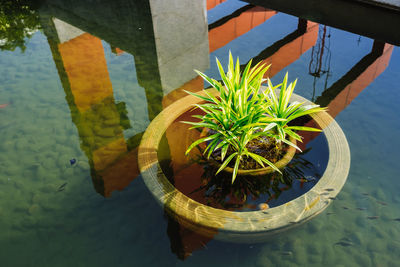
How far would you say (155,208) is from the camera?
227 cm

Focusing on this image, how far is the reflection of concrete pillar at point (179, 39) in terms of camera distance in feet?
11.5

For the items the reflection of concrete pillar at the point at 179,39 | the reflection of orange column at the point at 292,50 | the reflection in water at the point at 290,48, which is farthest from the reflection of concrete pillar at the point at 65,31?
the reflection of orange column at the point at 292,50

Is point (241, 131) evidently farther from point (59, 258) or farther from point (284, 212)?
point (59, 258)

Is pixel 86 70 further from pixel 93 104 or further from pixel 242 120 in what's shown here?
pixel 242 120

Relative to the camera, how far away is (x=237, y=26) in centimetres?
420

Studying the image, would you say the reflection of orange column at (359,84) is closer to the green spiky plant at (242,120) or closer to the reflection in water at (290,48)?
the reflection in water at (290,48)

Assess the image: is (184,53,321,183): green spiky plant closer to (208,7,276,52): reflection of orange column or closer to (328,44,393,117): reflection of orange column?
(328,44,393,117): reflection of orange column

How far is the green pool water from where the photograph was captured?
80.0 inches

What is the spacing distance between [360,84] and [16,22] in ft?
14.5

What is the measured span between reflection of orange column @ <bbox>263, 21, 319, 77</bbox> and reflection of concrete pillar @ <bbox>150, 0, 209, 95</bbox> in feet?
2.38

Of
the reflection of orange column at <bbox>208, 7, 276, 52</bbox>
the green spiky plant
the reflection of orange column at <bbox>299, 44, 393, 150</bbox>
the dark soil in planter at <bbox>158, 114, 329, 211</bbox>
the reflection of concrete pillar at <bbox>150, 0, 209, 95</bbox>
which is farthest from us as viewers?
the reflection of orange column at <bbox>208, 7, 276, 52</bbox>

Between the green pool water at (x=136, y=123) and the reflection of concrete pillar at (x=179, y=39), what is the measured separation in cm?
2

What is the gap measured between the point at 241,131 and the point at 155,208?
2.71 feet

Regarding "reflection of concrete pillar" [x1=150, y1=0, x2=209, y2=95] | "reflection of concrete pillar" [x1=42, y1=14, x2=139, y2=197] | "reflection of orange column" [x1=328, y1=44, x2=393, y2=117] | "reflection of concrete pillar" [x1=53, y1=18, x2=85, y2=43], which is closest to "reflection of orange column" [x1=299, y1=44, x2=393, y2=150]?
"reflection of orange column" [x1=328, y1=44, x2=393, y2=117]
